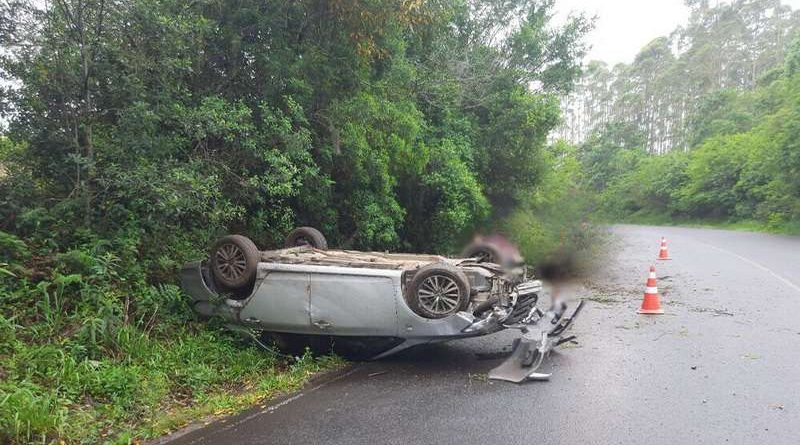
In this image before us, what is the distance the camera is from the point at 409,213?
500 inches

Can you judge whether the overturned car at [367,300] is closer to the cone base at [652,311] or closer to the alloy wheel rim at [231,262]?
the alloy wheel rim at [231,262]

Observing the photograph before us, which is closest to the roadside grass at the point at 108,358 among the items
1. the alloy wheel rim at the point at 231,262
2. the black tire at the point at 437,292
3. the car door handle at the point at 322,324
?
the car door handle at the point at 322,324

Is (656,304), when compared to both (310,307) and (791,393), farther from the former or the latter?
(310,307)

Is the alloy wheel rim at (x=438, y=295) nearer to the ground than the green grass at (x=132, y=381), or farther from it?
farther from it

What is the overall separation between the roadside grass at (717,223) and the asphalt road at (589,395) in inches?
382

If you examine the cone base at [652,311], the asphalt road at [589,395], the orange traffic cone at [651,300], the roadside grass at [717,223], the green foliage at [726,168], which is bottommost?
the asphalt road at [589,395]

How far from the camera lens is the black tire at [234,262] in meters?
6.12

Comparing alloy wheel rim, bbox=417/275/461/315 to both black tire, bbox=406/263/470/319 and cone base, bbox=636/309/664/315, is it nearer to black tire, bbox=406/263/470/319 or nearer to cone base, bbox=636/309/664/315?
black tire, bbox=406/263/470/319

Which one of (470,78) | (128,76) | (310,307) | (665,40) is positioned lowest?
(310,307)

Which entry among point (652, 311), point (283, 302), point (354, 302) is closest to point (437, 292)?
point (354, 302)

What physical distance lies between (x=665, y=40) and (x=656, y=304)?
69.5 metres

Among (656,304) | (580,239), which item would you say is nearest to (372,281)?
(656,304)

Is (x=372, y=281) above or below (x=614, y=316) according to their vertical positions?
above

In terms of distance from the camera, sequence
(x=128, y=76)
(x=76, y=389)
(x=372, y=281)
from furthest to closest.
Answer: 1. (x=128, y=76)
2. (x=372, y=281)
3. (x=76, y=389)
